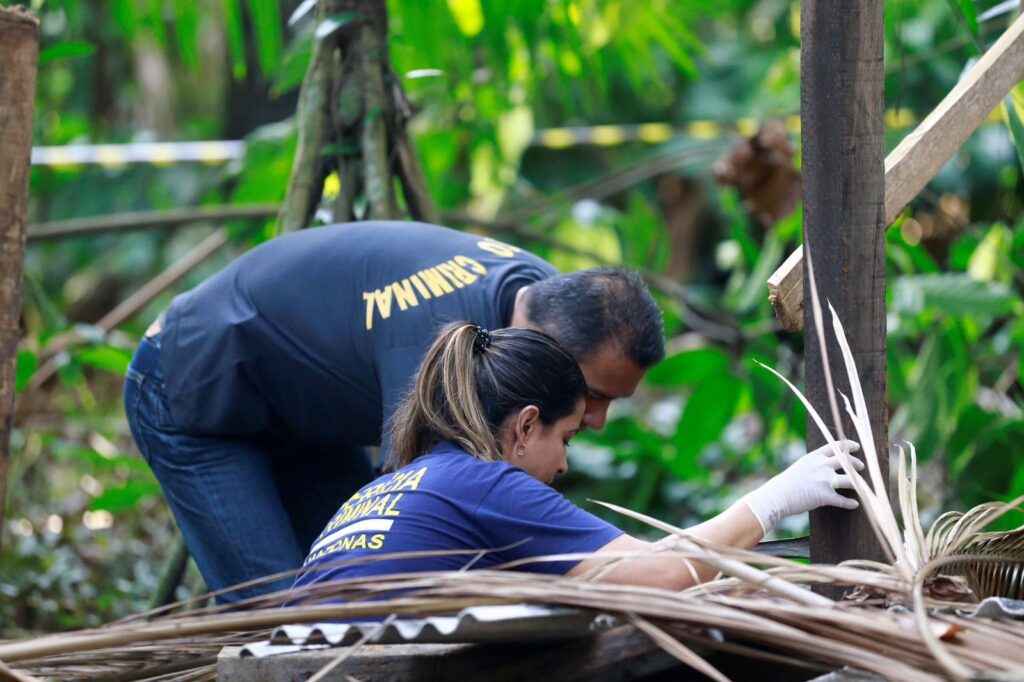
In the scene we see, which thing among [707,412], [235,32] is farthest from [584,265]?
[235,32]

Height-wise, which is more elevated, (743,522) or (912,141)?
(912,141)

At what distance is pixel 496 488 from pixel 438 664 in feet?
1.04

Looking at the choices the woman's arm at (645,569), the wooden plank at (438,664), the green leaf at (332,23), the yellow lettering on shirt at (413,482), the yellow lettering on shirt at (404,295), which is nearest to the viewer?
the wooden plank at (438,664)

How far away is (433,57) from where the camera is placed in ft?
12.3

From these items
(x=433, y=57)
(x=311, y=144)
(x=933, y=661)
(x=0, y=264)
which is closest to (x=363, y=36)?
(x=311, y=144)

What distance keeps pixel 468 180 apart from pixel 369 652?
365 centimetres

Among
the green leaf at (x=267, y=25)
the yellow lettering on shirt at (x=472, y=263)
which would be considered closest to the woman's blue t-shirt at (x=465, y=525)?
the yellow lettering on shirt at (x=472, y=263)

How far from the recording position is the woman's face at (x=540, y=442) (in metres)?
1.82

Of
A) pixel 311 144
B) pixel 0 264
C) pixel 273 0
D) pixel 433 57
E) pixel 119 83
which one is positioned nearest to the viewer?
pixel 0 264

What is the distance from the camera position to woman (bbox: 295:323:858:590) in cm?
163

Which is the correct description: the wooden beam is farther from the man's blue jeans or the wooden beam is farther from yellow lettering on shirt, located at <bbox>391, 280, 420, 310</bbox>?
the man's blue jeans

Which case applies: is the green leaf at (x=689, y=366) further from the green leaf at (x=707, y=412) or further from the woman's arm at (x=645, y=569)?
the woman's arm at (x=645, y=569)

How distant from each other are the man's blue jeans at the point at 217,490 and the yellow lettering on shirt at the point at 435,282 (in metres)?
0.54

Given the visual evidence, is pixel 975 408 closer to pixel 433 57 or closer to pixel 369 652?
pixel 433 57
